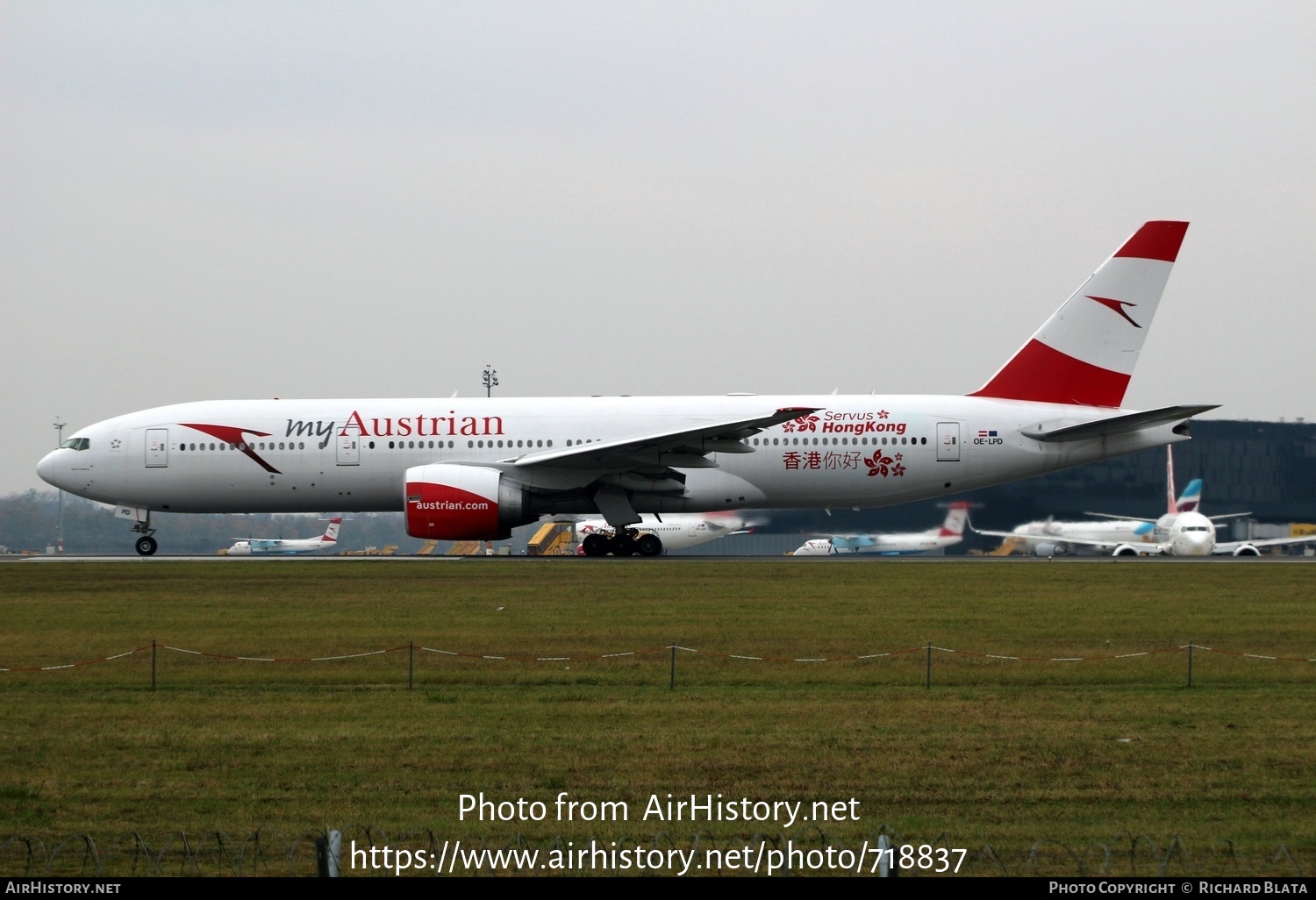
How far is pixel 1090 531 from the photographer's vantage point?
49125 mm

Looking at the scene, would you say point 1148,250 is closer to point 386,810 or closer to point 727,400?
point 727,400

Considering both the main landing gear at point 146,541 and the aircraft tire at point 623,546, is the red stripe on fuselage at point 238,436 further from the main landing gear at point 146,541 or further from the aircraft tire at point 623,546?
the aircraft tire at point 623,546

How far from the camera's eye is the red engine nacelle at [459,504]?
29.4 m

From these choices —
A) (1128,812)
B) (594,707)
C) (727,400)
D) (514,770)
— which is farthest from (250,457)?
(1128,812)

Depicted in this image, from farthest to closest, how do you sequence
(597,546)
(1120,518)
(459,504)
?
1. (1120,518)
2. (597,546)
3. (459,504)

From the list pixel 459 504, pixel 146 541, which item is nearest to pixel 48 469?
pixel 146 541

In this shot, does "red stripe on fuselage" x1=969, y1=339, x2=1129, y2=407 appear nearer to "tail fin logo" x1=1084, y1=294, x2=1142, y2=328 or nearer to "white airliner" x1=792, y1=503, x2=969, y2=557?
"tail fin logo" x1=1084, y1=294, x2=1142, y2=328

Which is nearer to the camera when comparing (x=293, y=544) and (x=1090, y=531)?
(x=1090, y=531)

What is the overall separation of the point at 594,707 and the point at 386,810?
3.70 meters

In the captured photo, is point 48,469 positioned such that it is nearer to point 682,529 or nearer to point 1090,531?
point 682,529

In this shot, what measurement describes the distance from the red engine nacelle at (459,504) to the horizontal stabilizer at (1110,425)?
1238 cm

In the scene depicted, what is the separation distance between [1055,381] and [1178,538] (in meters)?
15.4

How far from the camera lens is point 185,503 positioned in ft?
108

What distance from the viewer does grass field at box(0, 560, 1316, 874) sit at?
29.5 ft
